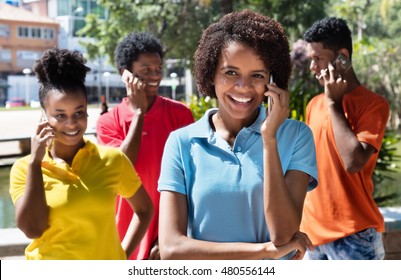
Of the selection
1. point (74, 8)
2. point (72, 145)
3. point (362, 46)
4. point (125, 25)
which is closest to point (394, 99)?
point (362, 46)

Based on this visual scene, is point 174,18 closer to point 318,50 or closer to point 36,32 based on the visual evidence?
point 36,32

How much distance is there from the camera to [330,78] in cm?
268

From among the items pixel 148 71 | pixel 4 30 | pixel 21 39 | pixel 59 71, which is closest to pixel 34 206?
pixel 59 71

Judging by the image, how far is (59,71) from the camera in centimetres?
225

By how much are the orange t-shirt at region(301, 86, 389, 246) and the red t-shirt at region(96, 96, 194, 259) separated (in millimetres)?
611

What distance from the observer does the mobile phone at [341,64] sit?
2764 mm

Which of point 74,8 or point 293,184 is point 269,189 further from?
point 74,8

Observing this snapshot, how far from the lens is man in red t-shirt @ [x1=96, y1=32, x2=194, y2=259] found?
2.70m

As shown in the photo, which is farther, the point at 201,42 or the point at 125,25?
the point at 125,25

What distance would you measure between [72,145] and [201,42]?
0.66 meters

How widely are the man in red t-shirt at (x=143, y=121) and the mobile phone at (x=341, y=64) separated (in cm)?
65

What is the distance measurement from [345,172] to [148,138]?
2.65 feet
